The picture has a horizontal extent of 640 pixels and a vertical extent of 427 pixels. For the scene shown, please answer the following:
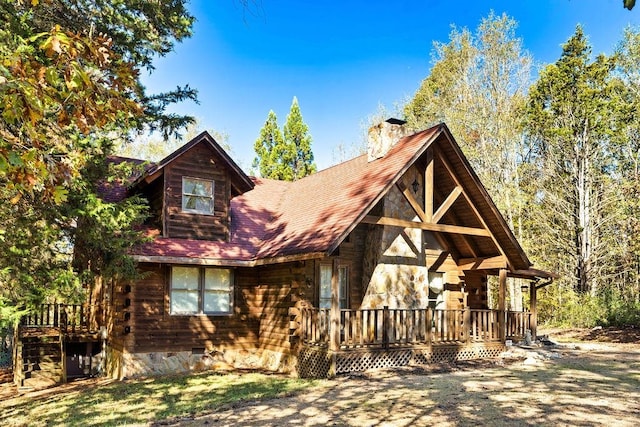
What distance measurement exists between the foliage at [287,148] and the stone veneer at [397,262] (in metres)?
18.9

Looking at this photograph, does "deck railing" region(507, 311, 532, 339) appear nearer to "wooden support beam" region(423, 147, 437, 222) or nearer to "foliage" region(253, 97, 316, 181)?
"wooden support beam" region(423, 147, 437, 222)

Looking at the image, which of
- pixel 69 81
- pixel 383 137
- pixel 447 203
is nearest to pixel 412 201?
pixel 447 203

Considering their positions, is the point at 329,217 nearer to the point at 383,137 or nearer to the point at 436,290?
the point at 383,137

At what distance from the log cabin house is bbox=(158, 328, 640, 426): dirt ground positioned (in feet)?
4.89

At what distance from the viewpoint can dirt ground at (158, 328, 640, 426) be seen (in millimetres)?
9086

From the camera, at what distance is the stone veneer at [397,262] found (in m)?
16.1

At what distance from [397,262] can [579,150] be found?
18538 mm

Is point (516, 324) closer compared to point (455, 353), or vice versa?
point (455, 353)

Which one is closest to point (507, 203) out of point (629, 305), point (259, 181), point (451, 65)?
point (629, 305)

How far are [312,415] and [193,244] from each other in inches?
314

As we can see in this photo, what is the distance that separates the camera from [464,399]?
10.5 meters

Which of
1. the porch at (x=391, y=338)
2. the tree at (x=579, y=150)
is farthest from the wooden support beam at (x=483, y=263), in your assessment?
the tree at (x=579, y=150)

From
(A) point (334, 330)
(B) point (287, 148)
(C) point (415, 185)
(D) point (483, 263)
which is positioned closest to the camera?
(A) point (334, 330)

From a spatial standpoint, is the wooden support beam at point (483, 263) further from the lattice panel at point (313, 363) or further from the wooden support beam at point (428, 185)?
the lattice panel at point (313, 363)
